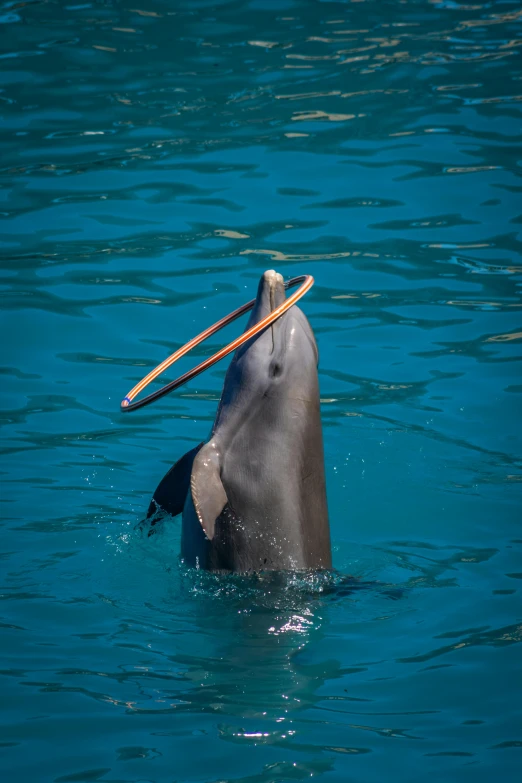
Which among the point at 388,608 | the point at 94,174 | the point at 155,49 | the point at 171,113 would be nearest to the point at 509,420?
the point at 388,608

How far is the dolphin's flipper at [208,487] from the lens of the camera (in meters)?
5.74

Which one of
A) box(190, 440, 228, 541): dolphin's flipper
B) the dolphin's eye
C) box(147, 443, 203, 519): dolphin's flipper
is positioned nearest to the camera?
box(190, 440, 228, 541): dolphin's flipper

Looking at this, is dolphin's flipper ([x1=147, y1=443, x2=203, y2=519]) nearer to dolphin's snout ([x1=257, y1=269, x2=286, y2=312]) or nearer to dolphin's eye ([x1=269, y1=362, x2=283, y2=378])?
dolphin's eye ([x1=269, y1=362, x2=283, y2=378])

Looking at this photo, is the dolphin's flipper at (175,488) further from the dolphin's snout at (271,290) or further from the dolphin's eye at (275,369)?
the dolphin's snout at (271,290)

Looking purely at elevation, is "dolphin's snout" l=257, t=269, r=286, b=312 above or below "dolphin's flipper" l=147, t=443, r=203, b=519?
above

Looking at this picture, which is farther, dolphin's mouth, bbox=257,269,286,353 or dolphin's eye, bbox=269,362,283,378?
dolphin's eye, bbox=269,362,283,378

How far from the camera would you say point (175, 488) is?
253 inches

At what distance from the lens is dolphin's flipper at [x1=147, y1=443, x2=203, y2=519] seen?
6367 mm

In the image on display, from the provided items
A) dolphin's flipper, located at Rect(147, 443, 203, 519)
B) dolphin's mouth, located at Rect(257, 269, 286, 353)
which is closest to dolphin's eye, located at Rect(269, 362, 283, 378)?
dolphin's mouth, located at Rect(257, 269, 286, 353)

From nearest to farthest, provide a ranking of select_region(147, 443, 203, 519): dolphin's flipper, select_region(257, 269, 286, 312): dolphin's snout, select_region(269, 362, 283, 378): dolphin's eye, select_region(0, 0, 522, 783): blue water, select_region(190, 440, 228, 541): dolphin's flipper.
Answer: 1. select_region(0, 0, 522, 783): blue water
2. select_region(190, 440, 228, 541): dolphin's flipper
3. select_region(257, 269, 286, 312): dolphin's snout
4. select_region(269, 362, 283, 378): dolphin's eye
5. select_region(147, 443, 203, 519): dolphin's flipper

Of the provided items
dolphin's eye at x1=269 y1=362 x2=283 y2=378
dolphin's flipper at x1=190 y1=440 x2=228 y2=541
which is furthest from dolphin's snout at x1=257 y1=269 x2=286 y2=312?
dolphin's flipper at x1=190 y1=440 x2=228 y2=541

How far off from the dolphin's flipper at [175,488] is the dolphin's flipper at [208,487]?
8.4 inches

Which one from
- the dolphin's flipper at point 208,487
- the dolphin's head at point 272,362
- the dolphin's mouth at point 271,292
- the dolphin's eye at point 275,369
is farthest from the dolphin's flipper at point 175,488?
the dolphin's mouth at point 271,292

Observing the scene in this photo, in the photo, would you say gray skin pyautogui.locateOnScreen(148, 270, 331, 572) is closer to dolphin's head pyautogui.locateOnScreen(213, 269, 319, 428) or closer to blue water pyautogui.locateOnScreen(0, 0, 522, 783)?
dolphin's head pyautogui.locateOnScreen(213, 269, 319, 428)
